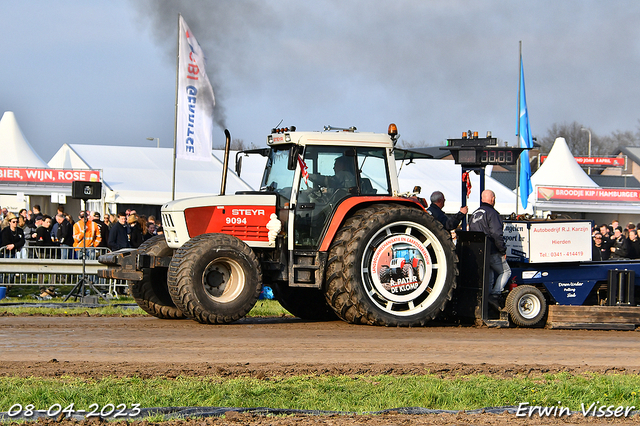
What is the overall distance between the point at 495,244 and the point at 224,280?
3.61m

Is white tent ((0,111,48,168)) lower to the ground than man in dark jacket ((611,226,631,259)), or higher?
higher

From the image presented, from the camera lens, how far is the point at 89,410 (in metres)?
4.86

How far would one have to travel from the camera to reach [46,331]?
8.68m

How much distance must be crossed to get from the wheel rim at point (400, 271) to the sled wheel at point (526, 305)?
3.72ft

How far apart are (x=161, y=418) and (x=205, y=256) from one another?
416cm

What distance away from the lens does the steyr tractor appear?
9.09 meters

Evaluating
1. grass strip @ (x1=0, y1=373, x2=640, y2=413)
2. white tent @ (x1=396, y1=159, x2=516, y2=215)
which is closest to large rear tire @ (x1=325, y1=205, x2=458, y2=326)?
grass strip @ (x1=0, y1=373, x2=640, y2=413)

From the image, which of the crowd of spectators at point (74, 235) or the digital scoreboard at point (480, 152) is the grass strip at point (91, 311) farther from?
the digital scoreboard at point (480, 152)

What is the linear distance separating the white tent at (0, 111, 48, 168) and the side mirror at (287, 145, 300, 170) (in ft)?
67.7

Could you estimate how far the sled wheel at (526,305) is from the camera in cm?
1003

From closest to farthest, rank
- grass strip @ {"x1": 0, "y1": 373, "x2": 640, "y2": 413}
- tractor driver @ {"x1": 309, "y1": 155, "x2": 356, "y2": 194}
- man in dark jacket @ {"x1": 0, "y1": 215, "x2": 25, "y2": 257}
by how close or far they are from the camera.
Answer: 1. grass strip @ {"x1": 0, "y1": 373, "x2": 640, "y2": 413}
2. tractor driver @ {"x1": 309, "y1": 155, "x2": 356, "y2": 194}
3. man in dark jacket @ {"x1": 0, "y1": 215, "x2": 25, "y2": 257}

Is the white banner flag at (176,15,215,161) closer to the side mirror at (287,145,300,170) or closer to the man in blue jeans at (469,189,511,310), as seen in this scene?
the side mirror at (287,145,300,170)

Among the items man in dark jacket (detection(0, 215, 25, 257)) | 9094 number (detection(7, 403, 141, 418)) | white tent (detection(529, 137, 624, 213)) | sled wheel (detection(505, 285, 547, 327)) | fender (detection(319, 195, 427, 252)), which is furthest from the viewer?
white tent (detection(529, 137, 624, 213))

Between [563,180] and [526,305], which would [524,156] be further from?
[526,305]
